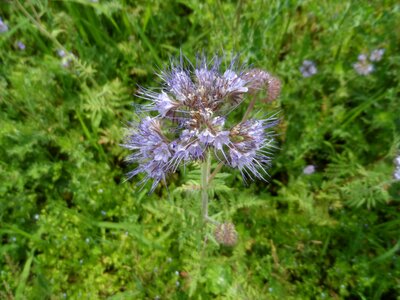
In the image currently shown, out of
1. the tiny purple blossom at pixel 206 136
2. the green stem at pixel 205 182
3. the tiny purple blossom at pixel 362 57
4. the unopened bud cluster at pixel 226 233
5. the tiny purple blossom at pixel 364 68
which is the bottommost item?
the unopened bud cluster at pixel 226 233

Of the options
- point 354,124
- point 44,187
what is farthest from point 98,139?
point 354,124

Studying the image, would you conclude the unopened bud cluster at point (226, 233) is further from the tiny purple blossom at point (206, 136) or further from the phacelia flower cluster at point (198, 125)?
the tiny purple blossom at point (206, 136)

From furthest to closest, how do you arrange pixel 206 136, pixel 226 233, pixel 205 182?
pixel 226 233
pixel 205 182
pixel 206 136

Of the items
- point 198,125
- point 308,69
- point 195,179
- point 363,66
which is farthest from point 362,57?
point 198,125

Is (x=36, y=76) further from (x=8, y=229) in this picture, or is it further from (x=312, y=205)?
(x=312, y=205)

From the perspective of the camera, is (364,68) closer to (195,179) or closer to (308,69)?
(308,69)

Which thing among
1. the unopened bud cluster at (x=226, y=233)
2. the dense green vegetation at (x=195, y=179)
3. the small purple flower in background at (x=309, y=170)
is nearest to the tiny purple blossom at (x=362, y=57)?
the dense green vegetation at (x=195, y=179)

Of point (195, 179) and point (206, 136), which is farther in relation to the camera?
point (195, 179)
